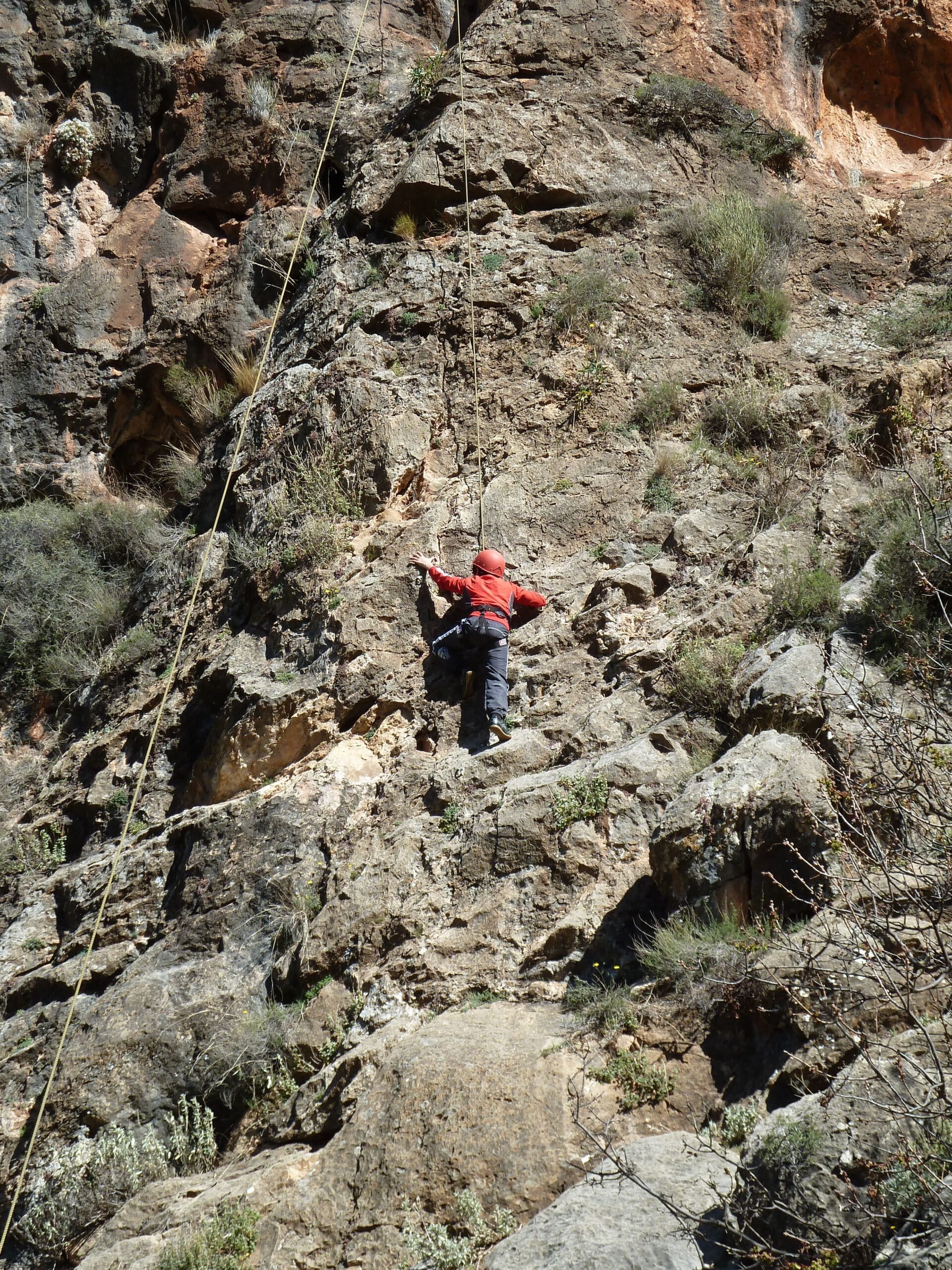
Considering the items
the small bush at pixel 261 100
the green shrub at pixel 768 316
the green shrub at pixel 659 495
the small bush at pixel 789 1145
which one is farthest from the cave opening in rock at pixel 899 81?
the small bush at pixel 789 1145

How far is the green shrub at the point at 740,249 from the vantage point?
9438 millimetres

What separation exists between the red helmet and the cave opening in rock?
7587 millimetres

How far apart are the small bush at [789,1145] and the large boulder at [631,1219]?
0.71 feet

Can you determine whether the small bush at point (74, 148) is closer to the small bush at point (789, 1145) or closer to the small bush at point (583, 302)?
the small bush at point (583, 302)

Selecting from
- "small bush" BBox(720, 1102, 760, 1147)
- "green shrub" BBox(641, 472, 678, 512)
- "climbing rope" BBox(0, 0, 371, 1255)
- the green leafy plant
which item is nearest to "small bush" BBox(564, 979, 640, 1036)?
"small bush" BBox(720, 1102, 760, 1147)

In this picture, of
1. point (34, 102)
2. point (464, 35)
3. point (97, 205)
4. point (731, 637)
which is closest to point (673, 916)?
point (731, 637)

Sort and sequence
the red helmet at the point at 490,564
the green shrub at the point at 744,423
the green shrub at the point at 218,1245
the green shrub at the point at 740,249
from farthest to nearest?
the green shrub at the point at 740,249 < the green shrub at the point at 744,423 < the red helmet at the point at 490,564 < the green shrub at the point at 218,1245

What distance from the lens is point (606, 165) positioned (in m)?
10.4

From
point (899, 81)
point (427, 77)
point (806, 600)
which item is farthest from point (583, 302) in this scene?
point (899, 81)

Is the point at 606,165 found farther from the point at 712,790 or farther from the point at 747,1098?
the point at 747,1098

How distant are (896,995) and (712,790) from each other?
153 cm

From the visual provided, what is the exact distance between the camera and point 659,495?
7852 millimetres

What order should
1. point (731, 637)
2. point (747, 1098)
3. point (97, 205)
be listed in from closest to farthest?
point (747, 1098)
point (731, 637)
point (97, 205)

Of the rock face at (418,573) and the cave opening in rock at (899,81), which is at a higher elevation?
the cave opening in rock at (899,81)
